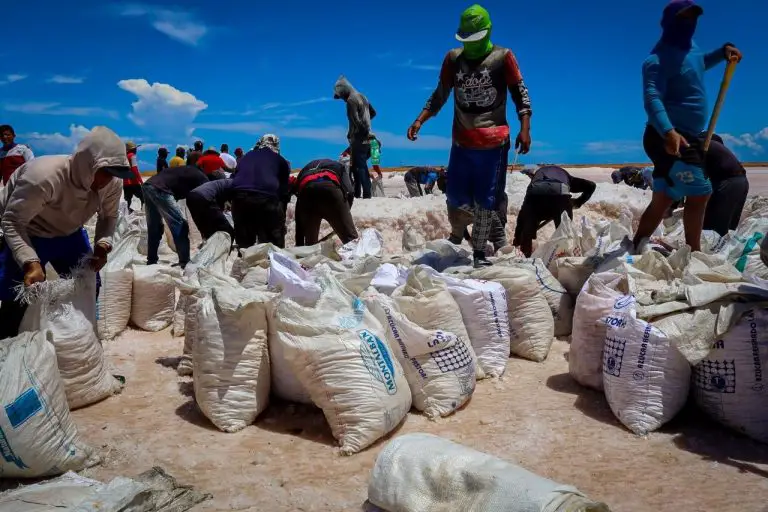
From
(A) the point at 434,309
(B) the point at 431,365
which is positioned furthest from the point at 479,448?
(A) the point at 434,309

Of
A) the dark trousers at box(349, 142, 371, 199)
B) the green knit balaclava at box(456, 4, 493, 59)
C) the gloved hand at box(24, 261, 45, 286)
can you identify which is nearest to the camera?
the gloved hand at box(24, 261, 45, 286)

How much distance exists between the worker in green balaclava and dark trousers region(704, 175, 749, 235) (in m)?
1.61

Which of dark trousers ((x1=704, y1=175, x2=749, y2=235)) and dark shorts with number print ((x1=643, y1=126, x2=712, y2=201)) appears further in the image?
dark trousers ((x1=704, y1=175, x2=749, y2=235))

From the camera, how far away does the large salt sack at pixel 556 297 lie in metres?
3.49

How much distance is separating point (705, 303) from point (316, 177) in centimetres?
309

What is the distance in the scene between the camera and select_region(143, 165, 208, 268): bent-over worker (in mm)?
5258

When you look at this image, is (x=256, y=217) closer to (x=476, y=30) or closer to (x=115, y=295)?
(x=115, y=295)

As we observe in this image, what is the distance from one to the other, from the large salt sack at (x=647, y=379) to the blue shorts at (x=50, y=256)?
251cm

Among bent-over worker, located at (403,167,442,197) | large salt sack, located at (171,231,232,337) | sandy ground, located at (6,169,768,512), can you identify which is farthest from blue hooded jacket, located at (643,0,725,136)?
bent-over worker, located at (403,167,442,197)

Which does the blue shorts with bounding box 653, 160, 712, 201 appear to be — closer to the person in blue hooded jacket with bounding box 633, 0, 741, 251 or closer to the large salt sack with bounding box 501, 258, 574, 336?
the person in blue hooded jacket with bounding box 633, 0, 741, 251

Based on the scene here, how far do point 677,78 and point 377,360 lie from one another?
2535 mm

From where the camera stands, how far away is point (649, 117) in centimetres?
339

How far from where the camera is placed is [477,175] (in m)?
4.04

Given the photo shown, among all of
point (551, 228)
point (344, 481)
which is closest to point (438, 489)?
point (344, 481)
